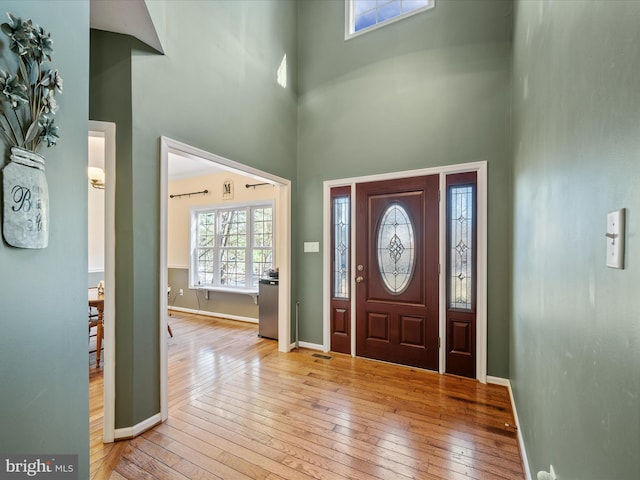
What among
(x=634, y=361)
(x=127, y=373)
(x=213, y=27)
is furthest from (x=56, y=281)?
(x=213, y=27)

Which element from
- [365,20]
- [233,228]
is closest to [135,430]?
[233,228]

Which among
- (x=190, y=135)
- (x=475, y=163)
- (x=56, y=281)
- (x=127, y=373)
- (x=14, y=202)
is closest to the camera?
(x=14, y=202)

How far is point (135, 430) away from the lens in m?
2.11

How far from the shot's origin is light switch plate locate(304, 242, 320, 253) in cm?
385

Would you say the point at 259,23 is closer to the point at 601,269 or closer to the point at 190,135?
the point at 190,135

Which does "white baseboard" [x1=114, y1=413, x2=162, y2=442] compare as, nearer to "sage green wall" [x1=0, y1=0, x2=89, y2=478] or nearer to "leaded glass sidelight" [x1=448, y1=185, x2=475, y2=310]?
"sage green wall" [x1=0, y1=0, x2=89, y2=478]

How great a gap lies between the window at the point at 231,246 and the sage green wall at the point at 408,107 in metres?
1.62

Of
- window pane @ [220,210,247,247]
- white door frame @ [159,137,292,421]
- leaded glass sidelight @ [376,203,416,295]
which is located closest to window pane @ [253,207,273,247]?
window pane @ [220,210,247,247]

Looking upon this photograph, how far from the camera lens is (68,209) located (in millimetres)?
1345

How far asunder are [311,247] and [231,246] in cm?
246

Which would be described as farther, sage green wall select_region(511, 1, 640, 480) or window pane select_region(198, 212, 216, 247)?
window pane select_region(198, 212, 216, 247)

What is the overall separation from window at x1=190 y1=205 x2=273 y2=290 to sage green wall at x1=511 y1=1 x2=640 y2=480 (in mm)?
4258

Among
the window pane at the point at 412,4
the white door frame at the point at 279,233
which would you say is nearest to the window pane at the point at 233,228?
the white door frame at the point at 279,233

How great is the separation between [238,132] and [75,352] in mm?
2396
